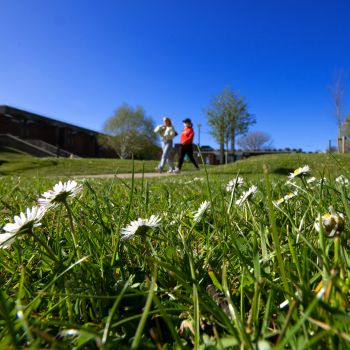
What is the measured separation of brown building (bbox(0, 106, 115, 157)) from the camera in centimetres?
3256

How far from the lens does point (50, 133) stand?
125ft

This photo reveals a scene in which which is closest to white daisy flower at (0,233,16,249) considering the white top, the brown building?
the white top

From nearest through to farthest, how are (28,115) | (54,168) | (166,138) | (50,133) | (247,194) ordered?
(247,194) → (166,138) → (54,168) → (28,115) → (50,133)

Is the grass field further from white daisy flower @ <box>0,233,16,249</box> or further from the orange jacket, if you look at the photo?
the orange jacket

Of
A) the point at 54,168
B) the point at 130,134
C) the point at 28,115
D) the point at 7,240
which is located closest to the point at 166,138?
the point at 54,168

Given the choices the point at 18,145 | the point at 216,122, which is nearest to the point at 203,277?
the point at 18,145

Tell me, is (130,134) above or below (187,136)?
above

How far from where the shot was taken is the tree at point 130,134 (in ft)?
150

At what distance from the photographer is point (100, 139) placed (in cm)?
4647

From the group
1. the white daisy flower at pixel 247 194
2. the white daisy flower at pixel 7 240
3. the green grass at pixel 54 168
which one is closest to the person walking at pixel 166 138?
the green grass at pixel 54 168

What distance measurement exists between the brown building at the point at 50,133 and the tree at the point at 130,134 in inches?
83.3

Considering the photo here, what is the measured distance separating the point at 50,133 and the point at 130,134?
11.4 metres

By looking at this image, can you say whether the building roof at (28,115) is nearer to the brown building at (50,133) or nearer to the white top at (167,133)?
the brown building at (50,133)

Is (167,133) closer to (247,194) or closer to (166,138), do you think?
(166,138)
